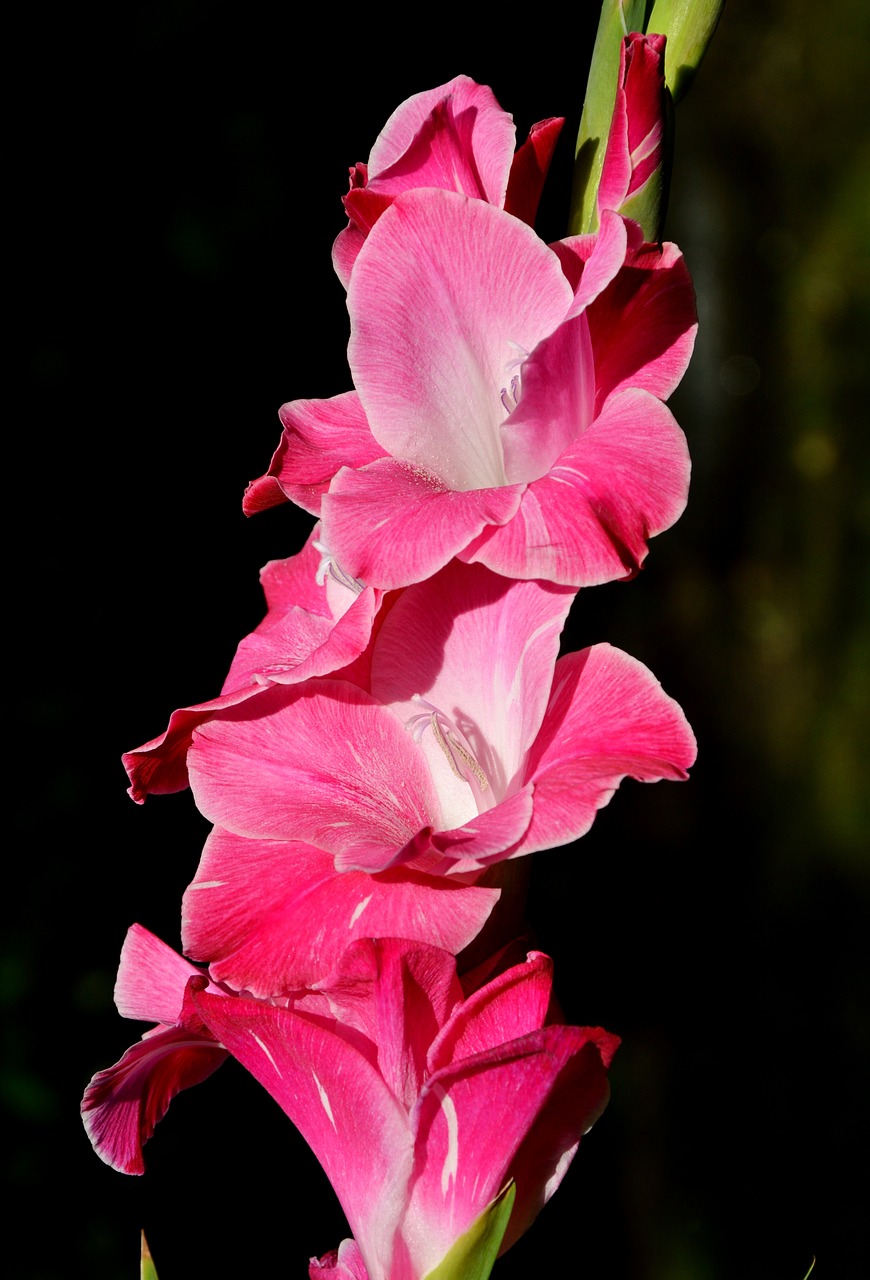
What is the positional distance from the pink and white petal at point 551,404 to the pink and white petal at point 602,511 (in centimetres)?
3

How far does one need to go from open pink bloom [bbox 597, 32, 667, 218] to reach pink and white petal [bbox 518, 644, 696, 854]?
0.21 meters

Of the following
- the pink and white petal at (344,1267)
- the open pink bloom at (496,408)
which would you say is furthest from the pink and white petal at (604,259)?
the pink and white petal at (344,1267)

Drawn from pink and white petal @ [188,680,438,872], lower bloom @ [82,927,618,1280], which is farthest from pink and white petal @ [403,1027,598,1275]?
pink and white petal @ [188,680,438,872]

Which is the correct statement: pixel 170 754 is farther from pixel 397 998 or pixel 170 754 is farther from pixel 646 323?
pixel 646 323

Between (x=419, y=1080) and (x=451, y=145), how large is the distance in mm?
431

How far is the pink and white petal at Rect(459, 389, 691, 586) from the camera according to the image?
20.3 inches

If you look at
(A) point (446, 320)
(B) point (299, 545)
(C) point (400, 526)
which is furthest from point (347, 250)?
(B) point (299, 545)

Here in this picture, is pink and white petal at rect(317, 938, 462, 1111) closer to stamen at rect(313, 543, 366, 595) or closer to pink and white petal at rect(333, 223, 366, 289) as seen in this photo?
stamen at rect(313, 543, 366, 595)

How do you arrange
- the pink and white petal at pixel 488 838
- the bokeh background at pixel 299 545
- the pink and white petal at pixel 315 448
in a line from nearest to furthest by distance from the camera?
the pink and white petal at pixel 488 838 → the pink and white petal at pixel 315 448 → the bokeh background at pixel 299 545

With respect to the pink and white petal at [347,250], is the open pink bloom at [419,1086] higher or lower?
lower

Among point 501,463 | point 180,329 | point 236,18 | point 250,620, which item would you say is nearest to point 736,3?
point 236,18

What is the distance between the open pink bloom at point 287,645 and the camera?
22.0 inches

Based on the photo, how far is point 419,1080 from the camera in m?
0.57

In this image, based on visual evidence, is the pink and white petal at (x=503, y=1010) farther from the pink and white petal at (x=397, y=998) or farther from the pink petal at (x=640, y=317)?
the pink petal at (x=640, y=317)
